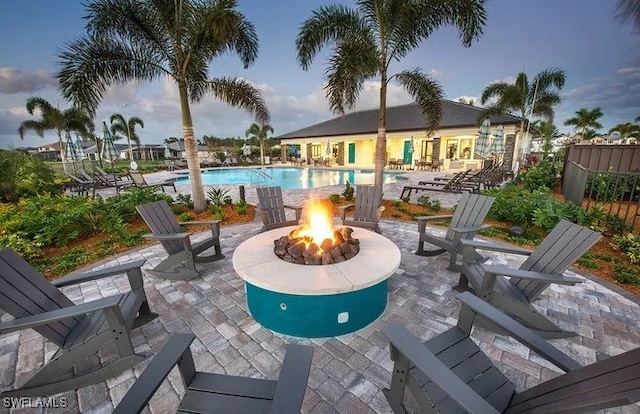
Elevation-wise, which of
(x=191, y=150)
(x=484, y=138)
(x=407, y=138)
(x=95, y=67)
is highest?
(x=95, y=67)

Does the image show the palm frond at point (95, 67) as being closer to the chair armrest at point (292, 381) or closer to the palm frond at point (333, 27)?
the palm frond at point (333, 27)

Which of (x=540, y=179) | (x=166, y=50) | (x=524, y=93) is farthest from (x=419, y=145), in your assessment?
(x=166, y=50)

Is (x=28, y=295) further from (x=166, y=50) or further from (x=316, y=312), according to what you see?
(x=166, y=50)

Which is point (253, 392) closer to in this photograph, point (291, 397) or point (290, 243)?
point (291, 397)

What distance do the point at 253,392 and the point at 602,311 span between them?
13.3 ft

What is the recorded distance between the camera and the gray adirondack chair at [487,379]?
1.04 m

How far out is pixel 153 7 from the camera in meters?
6.26

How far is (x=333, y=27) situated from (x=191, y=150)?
5.08 m

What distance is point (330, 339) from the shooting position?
2.62 m

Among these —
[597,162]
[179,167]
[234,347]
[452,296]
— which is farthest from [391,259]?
[179,167]

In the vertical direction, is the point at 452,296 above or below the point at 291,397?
below

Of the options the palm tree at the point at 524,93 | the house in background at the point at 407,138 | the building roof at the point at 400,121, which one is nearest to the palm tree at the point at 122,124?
the building roof at the point at 400,121

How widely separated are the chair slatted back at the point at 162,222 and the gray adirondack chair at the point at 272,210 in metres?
1.51

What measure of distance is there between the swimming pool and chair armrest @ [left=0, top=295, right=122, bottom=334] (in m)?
13.6
